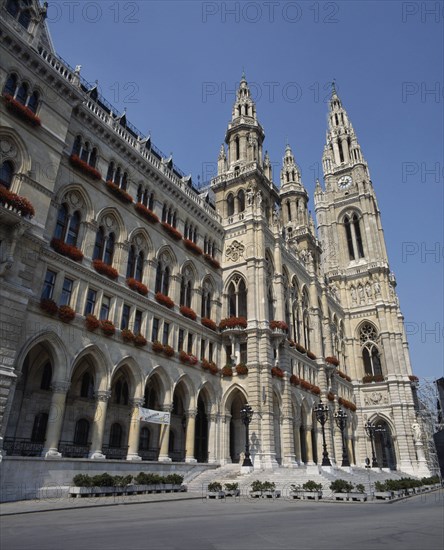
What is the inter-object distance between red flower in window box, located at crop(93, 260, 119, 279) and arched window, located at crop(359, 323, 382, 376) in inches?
1869

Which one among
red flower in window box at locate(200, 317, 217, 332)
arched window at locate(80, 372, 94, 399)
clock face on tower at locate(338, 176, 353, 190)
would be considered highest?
clock face on tower at locate(338, 176, 353, 190)

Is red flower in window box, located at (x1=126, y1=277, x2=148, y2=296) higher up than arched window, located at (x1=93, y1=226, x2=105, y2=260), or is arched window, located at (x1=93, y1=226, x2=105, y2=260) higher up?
arched window, located at (x1=93, y1=226, x2=105, y2=260)

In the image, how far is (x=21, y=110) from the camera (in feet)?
75.7

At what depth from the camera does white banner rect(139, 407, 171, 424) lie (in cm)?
2685

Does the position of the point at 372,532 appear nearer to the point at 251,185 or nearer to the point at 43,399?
the point at 43,399

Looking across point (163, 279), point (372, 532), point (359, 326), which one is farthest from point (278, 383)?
point (359, 326)

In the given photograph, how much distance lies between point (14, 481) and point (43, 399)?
7.26 metres

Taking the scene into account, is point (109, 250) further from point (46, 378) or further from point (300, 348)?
point (300, 348)

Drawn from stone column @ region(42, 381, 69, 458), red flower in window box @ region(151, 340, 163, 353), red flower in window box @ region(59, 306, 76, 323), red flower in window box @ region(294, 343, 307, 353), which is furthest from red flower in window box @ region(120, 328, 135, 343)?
red flower in window box @ region(294, 343, 307, 353)

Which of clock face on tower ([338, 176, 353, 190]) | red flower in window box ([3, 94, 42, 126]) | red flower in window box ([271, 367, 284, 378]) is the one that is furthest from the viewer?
clock face on tower ([338, 176, 353, 190])

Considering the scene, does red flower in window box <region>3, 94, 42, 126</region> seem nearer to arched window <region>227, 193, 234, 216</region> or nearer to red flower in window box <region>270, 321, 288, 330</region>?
red flower in window box <region>270, 321, 288, 330</region>

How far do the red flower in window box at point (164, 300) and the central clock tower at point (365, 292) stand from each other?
35.4 m

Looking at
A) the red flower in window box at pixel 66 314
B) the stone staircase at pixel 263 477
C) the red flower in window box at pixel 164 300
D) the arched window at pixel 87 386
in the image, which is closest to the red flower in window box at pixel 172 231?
the red flower in window box at pixel 164 300

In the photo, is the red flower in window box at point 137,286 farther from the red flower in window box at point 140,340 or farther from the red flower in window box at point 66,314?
the red flower in window box at point 66,314
